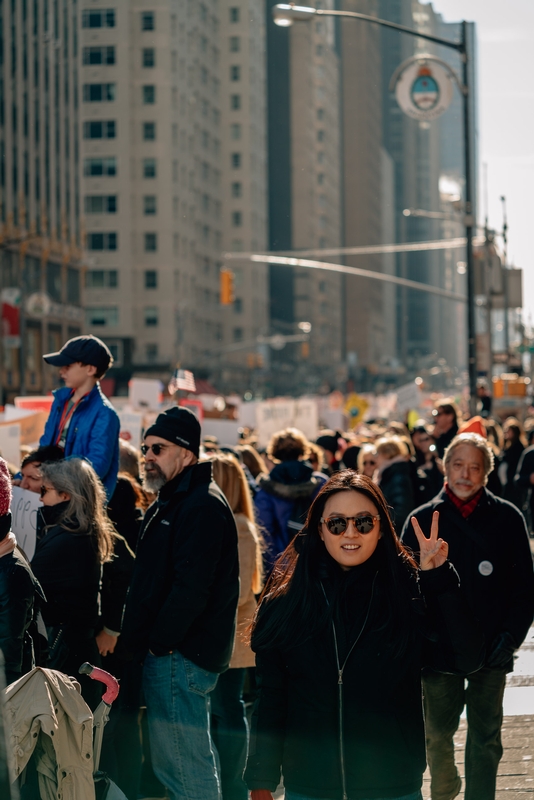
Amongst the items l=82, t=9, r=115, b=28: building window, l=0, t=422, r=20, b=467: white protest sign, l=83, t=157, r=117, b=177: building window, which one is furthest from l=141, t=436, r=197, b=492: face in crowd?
l=83, t=157, r=117, b=177: building window

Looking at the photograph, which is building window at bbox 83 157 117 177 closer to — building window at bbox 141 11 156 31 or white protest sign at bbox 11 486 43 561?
building window at bbox 141 11 156 31

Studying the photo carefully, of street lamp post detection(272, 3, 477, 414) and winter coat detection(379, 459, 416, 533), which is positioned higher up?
street lamp post detection(272, 3, 477, 414)

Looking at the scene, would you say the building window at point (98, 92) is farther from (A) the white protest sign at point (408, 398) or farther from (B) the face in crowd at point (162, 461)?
(B) the face in crowd at point (162, 461)

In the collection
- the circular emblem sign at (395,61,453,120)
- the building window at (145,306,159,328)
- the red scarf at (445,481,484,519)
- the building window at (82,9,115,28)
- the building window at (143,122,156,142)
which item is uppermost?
the building window at (82,9,115,28)

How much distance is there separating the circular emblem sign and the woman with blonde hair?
45.9 ft

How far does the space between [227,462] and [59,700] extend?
3.03 m

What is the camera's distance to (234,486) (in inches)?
265

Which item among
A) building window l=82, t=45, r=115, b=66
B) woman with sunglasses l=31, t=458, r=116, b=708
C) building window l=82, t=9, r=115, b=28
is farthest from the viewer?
building window l=82, t=45, r=115, b=66

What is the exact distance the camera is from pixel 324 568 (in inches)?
158

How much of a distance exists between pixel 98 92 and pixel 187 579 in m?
89.2

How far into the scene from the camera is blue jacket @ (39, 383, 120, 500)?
6621 mm

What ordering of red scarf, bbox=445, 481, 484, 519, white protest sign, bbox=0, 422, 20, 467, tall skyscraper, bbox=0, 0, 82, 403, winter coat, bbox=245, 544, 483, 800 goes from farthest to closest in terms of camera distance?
tall skyscraper, bbox=0, 0, 82, 403, white protest sign, bbox=0, 422, 20, 467, red scarf, bbox=445, 481, 484, 519, winter coat, bbox=245, 544, 483, 800

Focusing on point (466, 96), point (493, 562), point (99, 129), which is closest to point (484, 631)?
point (493, 562)

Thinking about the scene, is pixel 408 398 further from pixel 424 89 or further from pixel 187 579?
pixel 187 579
